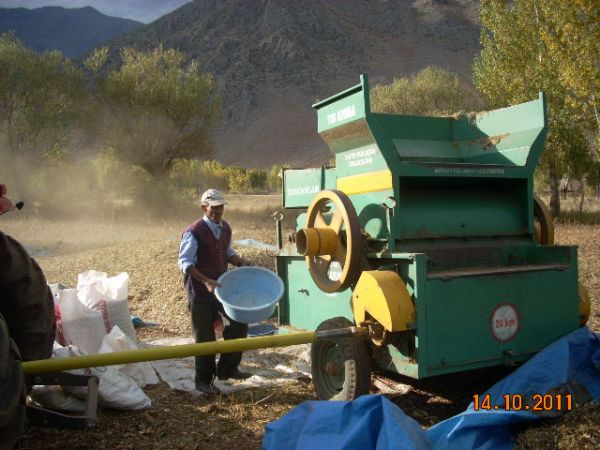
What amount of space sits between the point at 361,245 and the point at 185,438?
1.67 m

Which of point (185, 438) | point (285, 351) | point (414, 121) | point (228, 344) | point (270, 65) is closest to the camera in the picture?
point (228, 344)

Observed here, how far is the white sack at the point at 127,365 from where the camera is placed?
4.21m

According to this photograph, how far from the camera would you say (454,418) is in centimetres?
295

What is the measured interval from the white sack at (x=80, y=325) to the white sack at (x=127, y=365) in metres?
0.15

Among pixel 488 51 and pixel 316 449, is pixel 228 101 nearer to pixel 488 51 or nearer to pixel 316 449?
pixel 488 51

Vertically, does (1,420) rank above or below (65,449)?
above

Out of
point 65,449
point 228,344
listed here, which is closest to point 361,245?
point 228,344

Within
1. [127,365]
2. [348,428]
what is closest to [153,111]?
[127,365]

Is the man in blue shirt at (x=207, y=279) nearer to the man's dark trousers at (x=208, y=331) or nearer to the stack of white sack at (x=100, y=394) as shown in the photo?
the man's dark trousers at (x=208, y=331)

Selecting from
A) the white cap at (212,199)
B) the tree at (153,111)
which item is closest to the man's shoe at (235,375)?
the white cap at (212,199)

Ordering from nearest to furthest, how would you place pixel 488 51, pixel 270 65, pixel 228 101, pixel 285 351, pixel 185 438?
pixel 185 438 → pixel 285 351 → pixel 488 51 → pixel 228 101 → pixel 270 65

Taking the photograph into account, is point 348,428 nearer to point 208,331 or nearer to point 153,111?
point 208,331

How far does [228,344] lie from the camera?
3.14 meters

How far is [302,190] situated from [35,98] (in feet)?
71.4
